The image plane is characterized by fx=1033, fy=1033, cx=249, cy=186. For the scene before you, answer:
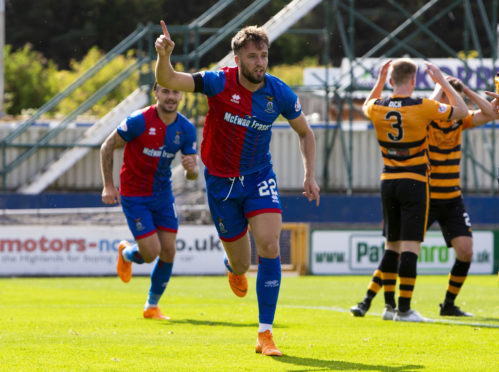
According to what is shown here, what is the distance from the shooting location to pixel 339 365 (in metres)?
6.49

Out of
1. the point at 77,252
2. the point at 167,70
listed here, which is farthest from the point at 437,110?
the point at 77,252

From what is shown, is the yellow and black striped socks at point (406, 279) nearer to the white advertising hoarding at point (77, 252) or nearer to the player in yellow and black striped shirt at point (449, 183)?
the player in yellow and black striped shirt at point (449, 183)

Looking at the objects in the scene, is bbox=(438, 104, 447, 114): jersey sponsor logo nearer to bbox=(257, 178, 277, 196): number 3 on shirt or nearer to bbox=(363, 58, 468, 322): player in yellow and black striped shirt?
bbox=(363, 58, 468, 322): player in yellow and black striped shirt

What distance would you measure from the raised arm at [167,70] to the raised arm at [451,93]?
9.88 feet

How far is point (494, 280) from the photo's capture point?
17.1 m

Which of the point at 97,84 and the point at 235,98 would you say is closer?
the point at 235,98

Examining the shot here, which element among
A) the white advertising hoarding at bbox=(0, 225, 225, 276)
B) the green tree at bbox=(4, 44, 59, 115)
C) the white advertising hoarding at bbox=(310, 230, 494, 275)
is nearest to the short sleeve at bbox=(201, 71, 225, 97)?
the white advertising hoarding at bbox=(0, 225, 225, 276)

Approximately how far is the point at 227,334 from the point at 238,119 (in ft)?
6.37

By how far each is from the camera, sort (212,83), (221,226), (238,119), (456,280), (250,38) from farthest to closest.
Result: 1. (456,280)
2. (221,226)
3. (238,119)
4. (212,83)
5. (250,38)

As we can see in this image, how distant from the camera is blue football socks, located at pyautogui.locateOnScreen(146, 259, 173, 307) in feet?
32.0

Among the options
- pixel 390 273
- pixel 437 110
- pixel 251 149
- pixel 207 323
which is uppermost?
pixel 437 110

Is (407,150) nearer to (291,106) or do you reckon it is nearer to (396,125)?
(396,125)

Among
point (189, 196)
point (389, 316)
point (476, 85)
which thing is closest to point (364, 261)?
point (189, 196)

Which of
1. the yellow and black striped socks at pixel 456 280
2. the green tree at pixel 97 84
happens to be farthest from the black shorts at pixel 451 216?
the green tree at pixel 97 84
